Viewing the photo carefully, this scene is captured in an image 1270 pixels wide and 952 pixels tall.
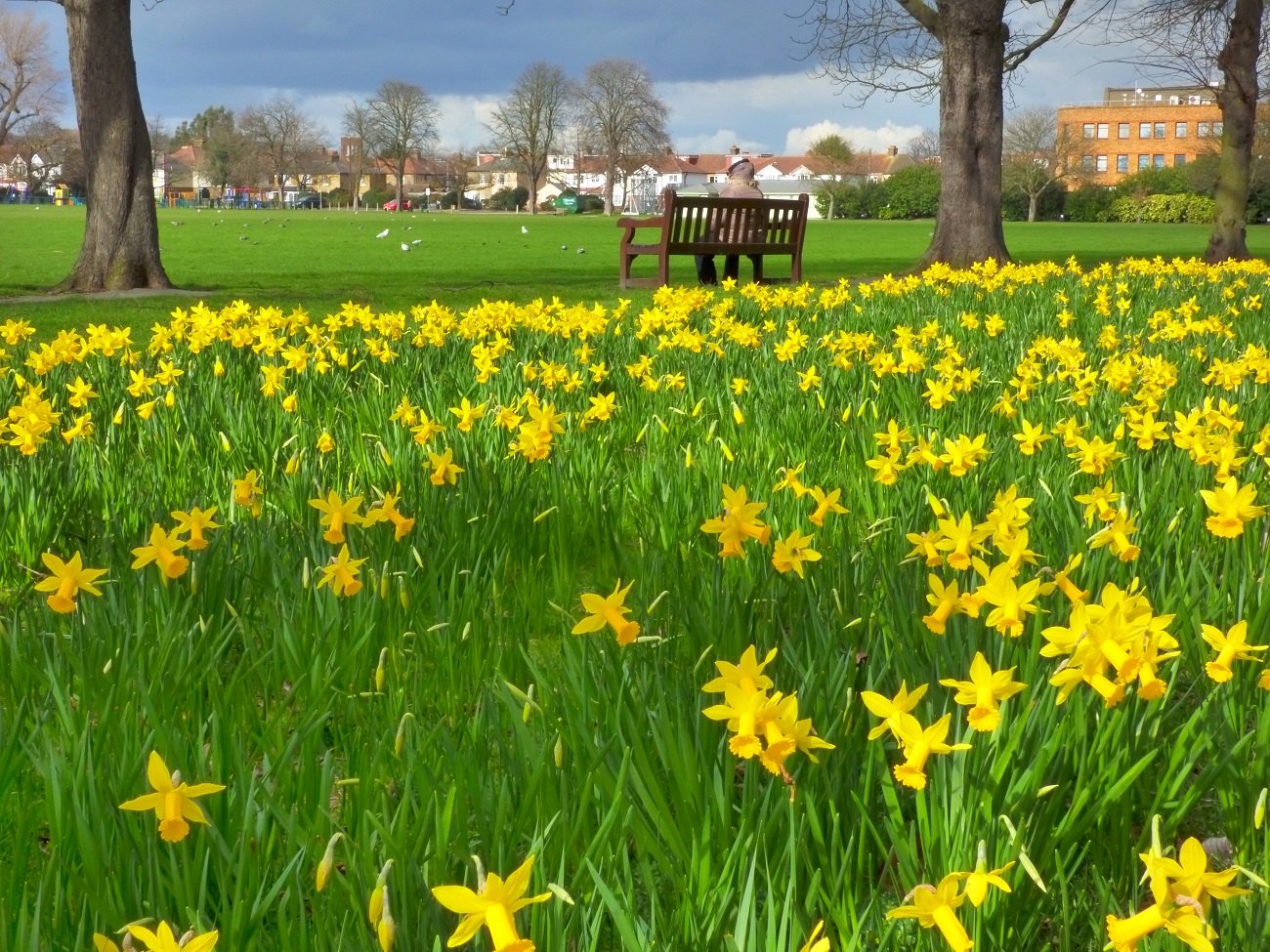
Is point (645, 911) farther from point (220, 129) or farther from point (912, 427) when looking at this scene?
point (220, 129)

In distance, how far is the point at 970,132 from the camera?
15.2 metres

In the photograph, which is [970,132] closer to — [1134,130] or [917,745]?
[917,745]

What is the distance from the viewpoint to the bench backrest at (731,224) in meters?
12.6

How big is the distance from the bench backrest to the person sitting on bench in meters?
0.18

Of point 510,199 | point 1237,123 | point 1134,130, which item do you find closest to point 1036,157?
point 1134,130

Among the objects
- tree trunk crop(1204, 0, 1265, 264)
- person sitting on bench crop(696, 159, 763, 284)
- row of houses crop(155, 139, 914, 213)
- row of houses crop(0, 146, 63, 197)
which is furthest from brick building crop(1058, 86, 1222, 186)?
person sitting on bench crop(696, 159, 763, 284)

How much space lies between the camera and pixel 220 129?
10738 centimetres

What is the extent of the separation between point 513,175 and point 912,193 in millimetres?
77558

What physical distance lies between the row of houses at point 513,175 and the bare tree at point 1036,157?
20545 millimetres

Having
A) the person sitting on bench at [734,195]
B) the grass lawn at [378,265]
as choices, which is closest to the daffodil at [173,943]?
the grass lawn at [378,265]

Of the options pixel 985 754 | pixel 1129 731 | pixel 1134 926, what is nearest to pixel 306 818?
pixel 985 754

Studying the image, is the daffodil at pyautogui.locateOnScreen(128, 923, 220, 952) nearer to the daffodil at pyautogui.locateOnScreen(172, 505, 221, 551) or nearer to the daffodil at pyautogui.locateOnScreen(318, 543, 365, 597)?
the daffodil at pyautogui.locateOnScreen(318, 543, 365, 597)

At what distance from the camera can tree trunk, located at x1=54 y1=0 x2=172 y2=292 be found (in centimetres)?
1167

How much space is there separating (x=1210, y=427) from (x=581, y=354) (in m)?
2.68
